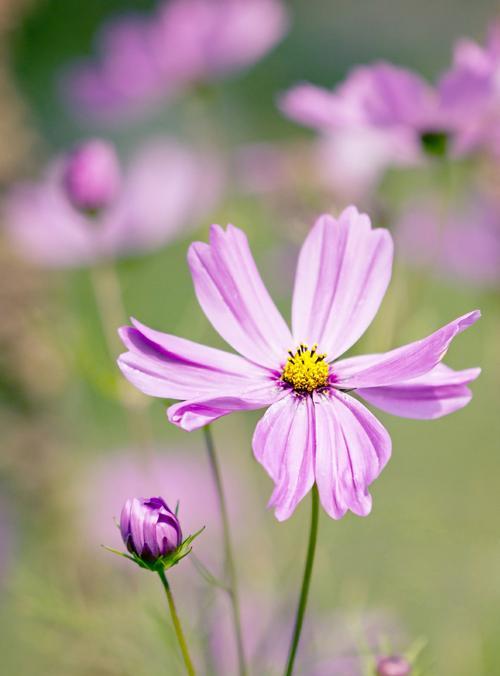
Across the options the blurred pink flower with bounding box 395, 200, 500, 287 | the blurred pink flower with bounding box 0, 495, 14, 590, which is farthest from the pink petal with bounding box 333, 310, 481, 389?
the blurred pink flower with bounding box 0, 495, 14, 590

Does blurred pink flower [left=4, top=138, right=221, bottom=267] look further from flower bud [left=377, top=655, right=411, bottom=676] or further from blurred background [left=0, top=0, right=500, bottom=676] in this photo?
flower bud [left=377, top=655, right=411, bottom=676]

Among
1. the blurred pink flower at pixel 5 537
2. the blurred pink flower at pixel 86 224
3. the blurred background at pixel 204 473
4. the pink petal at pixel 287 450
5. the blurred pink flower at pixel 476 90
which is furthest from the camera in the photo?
the blurred pink flower at pixel 5 537

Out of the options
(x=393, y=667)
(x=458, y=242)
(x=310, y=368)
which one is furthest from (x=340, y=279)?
(x=458, y=242)

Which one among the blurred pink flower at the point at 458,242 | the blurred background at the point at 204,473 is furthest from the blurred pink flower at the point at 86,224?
the blurred pink flower at the point at 458,242

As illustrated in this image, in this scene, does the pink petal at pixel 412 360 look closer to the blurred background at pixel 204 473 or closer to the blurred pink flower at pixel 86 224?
the blurred background at pixel 204 473

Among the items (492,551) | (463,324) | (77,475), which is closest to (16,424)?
(77,475)
